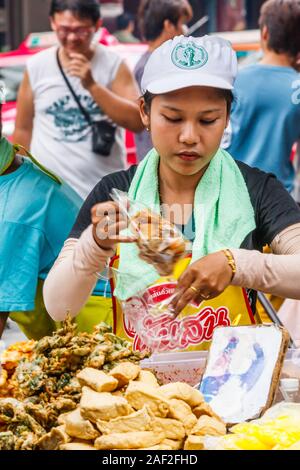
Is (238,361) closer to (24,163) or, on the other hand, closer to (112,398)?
(112,398)

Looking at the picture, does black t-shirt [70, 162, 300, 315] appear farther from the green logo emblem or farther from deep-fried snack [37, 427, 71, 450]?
Result: deep-fried snack [37, 427, 71, 450]

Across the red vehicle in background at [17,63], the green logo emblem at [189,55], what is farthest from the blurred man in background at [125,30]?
the green logo emblem at [189,55]

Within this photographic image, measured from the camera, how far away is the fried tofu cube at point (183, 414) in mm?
2227

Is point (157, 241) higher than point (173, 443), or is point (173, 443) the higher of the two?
point (157, 241)

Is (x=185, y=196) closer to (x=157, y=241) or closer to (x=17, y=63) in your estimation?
(x=157, y=241)

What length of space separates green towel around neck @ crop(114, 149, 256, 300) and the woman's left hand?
0.79ft

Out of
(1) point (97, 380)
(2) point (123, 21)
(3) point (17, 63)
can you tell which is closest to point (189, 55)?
(1) point (97, 380)

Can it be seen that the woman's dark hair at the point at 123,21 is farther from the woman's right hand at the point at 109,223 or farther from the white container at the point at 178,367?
the woman's right hand at the point at 109,223

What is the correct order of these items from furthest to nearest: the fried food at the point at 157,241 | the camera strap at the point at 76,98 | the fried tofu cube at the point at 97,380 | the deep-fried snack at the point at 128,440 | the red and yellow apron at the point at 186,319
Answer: the camera strap at the point at 76,98 < the red and yellow apron at the point at 186,319 < the fried food at the point at 157,241 < the fried tofu cube at the point at 97,380 < the deep-fried snack at the point at 128,440

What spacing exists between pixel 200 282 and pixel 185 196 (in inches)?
18.9

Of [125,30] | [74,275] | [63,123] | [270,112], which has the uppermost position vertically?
[74,275]

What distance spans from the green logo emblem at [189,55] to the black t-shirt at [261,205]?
0.36 m

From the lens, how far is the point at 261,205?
9.46ft
